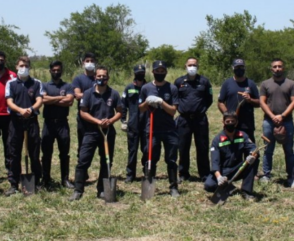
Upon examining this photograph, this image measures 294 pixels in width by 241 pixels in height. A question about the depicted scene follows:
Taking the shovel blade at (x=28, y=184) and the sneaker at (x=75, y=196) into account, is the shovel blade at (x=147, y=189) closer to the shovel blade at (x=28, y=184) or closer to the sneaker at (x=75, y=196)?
the sneaker at (x=75, y=196)

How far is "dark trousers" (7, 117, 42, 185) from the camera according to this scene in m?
7.95

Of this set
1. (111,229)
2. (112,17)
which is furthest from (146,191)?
(112,17)

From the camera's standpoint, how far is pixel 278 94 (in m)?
8.39

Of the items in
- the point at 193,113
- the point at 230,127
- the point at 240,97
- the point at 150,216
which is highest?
the point at 240,97

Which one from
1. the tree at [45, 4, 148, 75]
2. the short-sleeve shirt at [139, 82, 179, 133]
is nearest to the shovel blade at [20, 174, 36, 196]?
the short-sleeve shirt at [139, 82, 179, 133]

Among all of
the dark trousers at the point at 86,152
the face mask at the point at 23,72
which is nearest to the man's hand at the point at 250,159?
the dark trousers at the point at 86,152

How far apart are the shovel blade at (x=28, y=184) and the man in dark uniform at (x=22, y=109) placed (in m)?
0.25

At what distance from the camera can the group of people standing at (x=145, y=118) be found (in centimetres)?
776

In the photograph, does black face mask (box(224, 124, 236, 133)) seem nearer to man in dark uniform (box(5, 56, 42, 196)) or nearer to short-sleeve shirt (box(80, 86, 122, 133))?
short-sleeve shirt (box(80, 86, 122, 133))

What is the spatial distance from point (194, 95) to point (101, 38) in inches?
1970

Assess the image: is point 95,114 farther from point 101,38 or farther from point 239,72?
point 101,38

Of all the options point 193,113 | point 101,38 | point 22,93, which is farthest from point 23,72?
point 101,38

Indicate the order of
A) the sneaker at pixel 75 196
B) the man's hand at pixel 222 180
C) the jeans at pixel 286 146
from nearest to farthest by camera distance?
the man's hand at pixel 222 180
the sneaker at pixel 75 196
the jeans at pixel 286 146

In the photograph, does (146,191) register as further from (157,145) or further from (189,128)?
(189,128)
